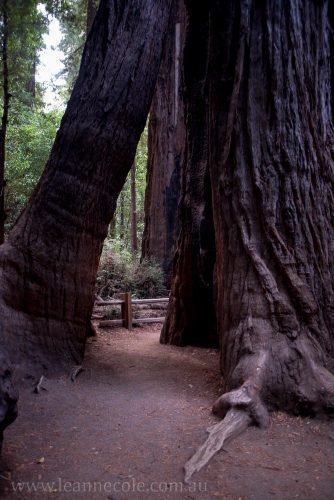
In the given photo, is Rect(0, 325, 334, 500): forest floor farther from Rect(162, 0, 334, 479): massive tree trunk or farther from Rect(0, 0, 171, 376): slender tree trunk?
Rect(0, 0, 171, 376): slender tree trunk

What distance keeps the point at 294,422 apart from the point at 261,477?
0.94 m

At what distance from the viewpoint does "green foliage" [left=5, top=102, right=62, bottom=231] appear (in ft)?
49.0

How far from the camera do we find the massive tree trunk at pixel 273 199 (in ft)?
13.8

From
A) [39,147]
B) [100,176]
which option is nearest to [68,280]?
[100,176]

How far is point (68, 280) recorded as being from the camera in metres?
5.55

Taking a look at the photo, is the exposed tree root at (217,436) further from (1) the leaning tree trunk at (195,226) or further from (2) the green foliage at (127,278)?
(2) the green foliage at (127,278)

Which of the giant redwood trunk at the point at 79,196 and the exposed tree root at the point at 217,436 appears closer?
the exposed tree root at the point at 217,436

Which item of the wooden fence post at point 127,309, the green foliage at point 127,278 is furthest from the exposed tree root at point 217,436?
the green foliage at point 127,278

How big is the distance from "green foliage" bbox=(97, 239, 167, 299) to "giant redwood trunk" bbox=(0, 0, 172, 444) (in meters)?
5.80

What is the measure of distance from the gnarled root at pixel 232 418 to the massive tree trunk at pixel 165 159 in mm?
9088

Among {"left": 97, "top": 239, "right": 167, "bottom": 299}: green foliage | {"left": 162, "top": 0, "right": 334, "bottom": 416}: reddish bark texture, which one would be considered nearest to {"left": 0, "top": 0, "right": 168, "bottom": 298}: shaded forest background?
{"left": 97, "top": 239, "right": 167, "bottom": 299}: green foliage

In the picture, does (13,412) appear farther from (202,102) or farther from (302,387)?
(202,102)

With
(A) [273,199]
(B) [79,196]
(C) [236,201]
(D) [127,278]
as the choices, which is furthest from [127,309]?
(A) [273,199]

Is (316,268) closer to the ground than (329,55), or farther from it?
closer to the ground
